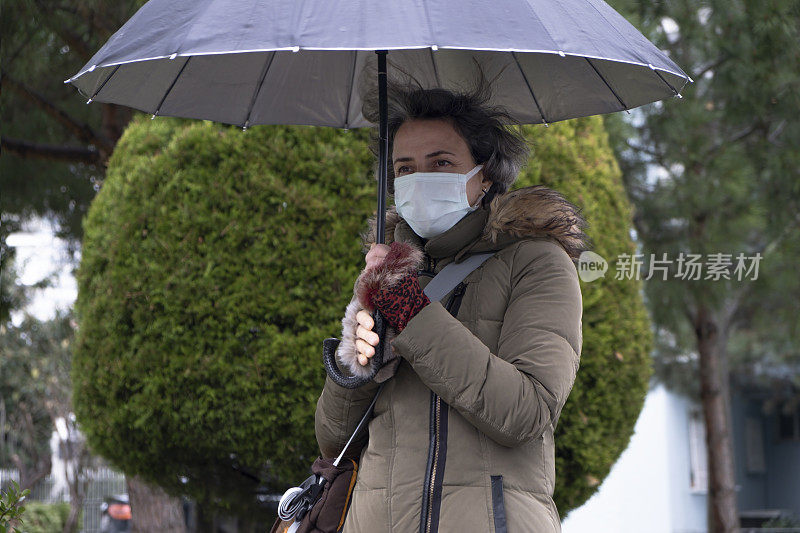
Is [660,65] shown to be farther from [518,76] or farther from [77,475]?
[77,475]

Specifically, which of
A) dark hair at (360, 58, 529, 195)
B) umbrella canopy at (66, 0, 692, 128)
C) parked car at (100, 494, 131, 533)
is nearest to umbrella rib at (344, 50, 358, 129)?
umbrella canopy at (66, 0, 692, 128)

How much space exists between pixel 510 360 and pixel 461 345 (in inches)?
5.4

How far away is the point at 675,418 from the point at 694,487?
1.76 m

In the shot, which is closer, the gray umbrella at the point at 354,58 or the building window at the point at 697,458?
the gray umbrella at the point at 354,58

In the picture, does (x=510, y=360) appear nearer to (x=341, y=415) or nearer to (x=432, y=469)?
(x=432, y=469)

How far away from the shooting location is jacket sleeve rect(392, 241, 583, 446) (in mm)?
1886

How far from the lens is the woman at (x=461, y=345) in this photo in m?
1.92

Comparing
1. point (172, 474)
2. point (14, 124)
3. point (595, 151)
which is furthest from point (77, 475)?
point (595, 151)

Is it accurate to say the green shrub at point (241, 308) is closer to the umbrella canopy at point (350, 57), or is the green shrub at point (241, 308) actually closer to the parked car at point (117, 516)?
the umbrella canopy at point (350, 57)

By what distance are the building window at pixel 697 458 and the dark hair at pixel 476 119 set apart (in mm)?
15589

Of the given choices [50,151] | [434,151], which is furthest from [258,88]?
[50,151]

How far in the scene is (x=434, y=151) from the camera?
231cm

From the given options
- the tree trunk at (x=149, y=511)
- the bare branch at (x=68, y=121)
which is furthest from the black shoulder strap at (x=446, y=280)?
the bare branch at (x=68, y=121)

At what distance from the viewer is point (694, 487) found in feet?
55.6
